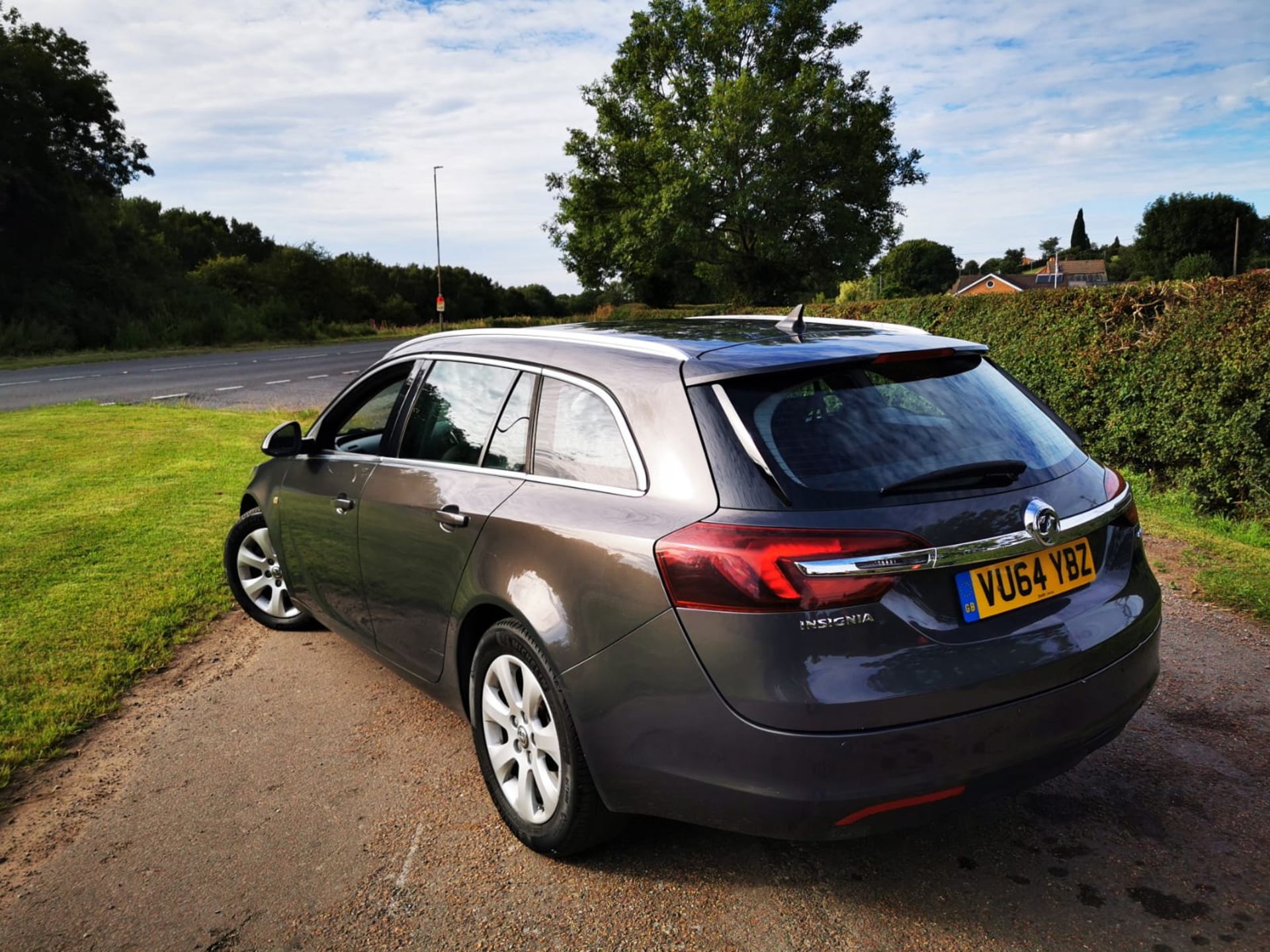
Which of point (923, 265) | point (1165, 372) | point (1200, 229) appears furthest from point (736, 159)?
point (923, 265)

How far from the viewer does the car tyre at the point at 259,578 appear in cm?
514

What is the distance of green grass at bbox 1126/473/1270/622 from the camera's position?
5395 mm

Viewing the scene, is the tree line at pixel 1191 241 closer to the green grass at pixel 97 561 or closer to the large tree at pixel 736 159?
the large tree at pixel 736 159

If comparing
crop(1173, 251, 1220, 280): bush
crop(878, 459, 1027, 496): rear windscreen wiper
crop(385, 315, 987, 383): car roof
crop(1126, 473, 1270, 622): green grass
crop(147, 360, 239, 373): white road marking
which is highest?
crop(1173, 251, 1220, 280): bush

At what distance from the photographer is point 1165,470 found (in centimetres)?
842

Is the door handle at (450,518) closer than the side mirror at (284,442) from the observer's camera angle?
Yes

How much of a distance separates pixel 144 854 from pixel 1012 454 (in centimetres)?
304

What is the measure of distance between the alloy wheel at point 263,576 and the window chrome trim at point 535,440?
1.71 m

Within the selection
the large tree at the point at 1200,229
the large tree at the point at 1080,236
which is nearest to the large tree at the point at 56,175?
the large tree at the point at 1200,229

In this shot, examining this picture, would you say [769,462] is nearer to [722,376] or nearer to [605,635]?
[722,376]

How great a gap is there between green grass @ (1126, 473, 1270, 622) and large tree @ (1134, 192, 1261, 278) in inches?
3528

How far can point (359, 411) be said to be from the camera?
4.51m

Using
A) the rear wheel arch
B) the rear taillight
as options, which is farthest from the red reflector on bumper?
the rear wheel arch

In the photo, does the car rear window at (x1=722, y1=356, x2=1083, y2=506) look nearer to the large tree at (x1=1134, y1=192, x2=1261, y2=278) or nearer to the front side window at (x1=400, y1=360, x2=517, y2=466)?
the front side window at (x1=400, y1=360, x2=517, y2=466)
